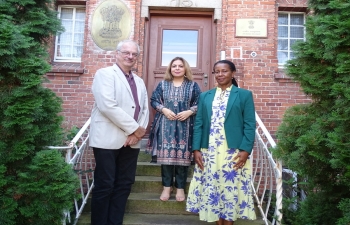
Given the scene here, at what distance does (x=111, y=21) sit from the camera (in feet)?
18.5

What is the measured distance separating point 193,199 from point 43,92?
165cm

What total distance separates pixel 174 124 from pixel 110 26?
284 cm

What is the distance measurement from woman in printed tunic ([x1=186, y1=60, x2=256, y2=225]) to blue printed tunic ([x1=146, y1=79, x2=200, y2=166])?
470 mm

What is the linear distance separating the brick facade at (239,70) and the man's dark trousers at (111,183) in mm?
2631

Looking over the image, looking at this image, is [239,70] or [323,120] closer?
[323,120]

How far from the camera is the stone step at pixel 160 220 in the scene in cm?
350

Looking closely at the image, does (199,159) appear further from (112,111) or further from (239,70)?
(239,70)

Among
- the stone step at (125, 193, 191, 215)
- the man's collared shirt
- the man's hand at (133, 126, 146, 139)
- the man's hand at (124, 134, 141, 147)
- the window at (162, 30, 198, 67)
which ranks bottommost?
the stone step at (125, 193, 191, 215)

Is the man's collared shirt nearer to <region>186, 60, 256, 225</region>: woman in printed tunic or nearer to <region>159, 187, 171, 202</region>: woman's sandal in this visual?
<region>186, 60, 256, 225</region>: woman in printed tunic

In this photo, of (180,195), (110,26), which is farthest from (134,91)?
(110,26)

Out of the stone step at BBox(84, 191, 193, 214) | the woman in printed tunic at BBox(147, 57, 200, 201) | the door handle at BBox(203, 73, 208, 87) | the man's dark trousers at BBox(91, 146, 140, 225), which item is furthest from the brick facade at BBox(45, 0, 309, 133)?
the man's dark trousers at BBox(91, 146, 140, 225)

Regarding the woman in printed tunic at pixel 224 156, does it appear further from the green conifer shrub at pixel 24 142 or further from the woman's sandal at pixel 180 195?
the green conifer shrub at pixel 24 142

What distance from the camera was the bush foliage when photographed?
241cm

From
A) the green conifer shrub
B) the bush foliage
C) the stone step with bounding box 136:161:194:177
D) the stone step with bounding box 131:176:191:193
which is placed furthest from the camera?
the stone step with bounding box 136:161:194:177
